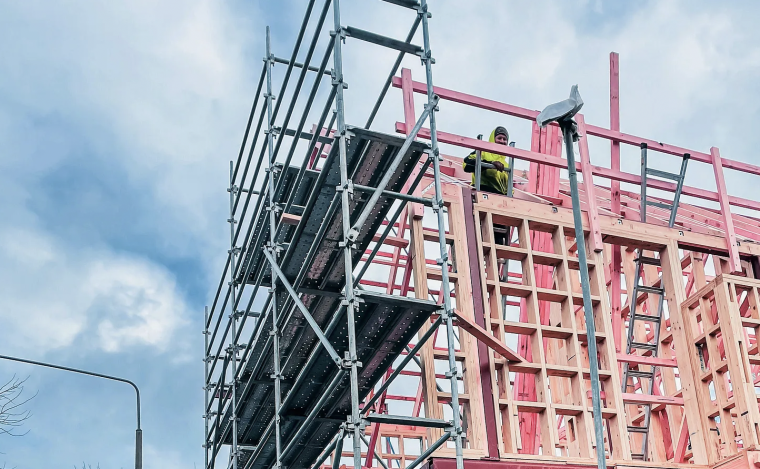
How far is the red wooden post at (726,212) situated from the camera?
15703 mm

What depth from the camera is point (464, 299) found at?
13266 millimetres

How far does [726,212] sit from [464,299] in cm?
535

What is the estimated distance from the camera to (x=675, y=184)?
52.4 ft

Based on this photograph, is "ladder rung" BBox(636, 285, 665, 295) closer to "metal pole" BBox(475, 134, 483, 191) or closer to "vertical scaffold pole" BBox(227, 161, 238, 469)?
"metal pole" BBox(475, 134, 483, 191)

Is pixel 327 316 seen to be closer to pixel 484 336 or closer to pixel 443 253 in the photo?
pixel 484 336

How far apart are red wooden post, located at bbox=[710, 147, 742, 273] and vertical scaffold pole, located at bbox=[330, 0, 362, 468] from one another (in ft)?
24.4

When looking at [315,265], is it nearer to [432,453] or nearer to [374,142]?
[374,142]

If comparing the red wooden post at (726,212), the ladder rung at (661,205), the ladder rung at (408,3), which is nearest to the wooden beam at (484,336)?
the ladder rung at (408,3)

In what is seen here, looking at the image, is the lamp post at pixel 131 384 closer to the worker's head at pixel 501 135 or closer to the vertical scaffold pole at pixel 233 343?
the vertical scaffold pole at pixel 233 343

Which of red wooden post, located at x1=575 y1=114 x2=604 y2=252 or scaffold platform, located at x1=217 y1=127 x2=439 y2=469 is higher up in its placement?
red wooden post, located at x1=575 y1=114 x2=604 y2=252

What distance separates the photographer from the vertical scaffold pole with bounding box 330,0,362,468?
970 cm

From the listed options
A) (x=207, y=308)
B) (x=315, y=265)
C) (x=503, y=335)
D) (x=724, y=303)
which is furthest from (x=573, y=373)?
(x=207, y=308)

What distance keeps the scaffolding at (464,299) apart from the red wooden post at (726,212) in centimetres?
4

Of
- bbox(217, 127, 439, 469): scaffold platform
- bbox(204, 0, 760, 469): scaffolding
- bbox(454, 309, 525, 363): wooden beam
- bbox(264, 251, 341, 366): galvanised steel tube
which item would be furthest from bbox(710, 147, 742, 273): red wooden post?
bbox(264, 251, 341, 366): galvanised steel tube
